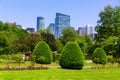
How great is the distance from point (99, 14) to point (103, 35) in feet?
15.3

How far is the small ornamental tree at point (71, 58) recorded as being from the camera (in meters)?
28.4

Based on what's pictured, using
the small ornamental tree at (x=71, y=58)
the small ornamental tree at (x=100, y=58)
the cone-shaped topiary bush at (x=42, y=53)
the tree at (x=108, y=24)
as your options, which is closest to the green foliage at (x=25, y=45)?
the tree at (x=108, y=24)

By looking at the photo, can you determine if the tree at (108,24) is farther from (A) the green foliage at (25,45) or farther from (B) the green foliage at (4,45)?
(B) the green foliage at (4,45)

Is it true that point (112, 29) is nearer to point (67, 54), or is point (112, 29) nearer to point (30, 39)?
point (30, 39)

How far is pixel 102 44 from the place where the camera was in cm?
6606

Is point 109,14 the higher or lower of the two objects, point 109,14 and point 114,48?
the higher

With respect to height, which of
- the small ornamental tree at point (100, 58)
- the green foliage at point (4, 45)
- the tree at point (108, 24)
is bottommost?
the small ornamental tree at point (100, 58)

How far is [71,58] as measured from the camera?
28.5m

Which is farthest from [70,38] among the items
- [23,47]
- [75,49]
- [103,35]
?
[75,49]

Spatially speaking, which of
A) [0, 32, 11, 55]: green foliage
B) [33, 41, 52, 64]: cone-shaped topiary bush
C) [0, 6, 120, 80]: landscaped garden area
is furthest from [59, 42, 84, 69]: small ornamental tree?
[0, 32, 11, 55]: green foliage

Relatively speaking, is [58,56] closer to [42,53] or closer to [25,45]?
[25,45]

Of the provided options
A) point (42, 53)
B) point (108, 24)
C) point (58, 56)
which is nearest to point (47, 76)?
point (42, 53)

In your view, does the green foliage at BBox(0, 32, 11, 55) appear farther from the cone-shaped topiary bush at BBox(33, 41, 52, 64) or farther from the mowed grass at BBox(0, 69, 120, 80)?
the mowed grass at BBox(0, 69, 120, 80)

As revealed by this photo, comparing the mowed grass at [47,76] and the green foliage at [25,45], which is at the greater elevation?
the green foliage at [25,45]
